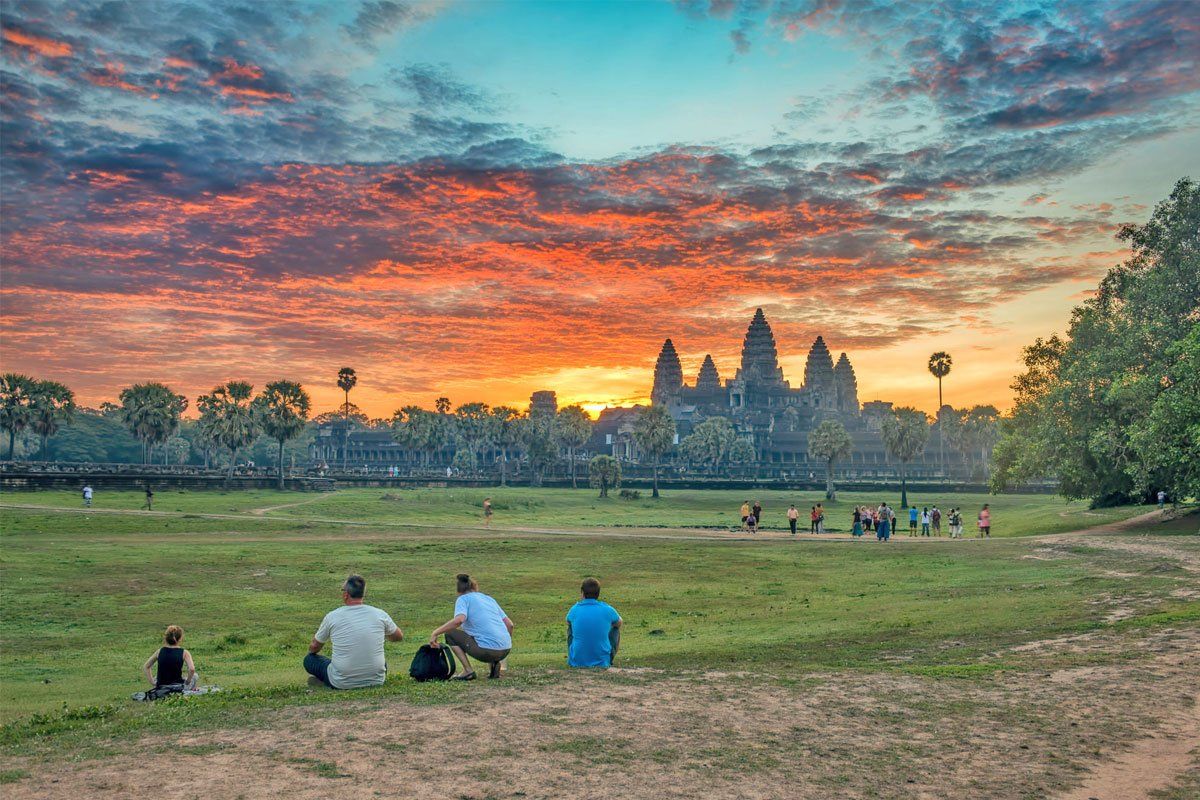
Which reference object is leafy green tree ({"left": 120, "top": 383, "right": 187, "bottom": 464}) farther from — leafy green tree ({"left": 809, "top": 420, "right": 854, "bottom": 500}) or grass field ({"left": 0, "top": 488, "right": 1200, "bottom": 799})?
leafy green tree ({"left": 809, "top": 420, "right": 854, "bottom": 500})

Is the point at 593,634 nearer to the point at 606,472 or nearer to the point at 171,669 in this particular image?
the point at 171,669

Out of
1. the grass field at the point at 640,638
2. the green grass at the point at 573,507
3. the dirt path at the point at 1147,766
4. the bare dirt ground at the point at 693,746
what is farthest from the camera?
the green grass at the point at 573,507

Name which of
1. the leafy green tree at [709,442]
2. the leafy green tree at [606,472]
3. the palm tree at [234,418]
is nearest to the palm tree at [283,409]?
the palm tree at [234,418]

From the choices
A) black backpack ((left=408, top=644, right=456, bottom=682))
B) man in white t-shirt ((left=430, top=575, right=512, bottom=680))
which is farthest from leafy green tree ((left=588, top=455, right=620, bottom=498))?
black backpack ((left=408, top=644, right=456, bottom=682))

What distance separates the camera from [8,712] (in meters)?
15.6

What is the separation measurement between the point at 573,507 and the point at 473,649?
287 ft

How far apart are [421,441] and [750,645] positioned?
463 ft

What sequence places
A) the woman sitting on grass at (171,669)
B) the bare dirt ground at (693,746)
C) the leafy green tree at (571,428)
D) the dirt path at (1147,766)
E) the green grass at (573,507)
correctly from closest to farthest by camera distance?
the bare dirt ground at (693,746), the dirt path at (1147,766), the woman sitting on grass at (171,669), the green grass at (573,507), the leafy green tree at (571,428)

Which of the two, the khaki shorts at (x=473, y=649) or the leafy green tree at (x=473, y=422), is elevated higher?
the leafy green tree at (x=473, y=422)

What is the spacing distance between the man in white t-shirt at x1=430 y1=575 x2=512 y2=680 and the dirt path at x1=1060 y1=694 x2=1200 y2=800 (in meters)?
7.90

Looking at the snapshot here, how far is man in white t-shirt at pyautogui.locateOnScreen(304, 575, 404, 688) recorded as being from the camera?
13508 millimetres

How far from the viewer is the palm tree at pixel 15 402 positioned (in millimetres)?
110688

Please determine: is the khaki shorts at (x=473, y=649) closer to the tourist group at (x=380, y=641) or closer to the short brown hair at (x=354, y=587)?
the tourist group at (x=380, y=641)

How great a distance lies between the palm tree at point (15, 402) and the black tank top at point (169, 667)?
113219 mm
